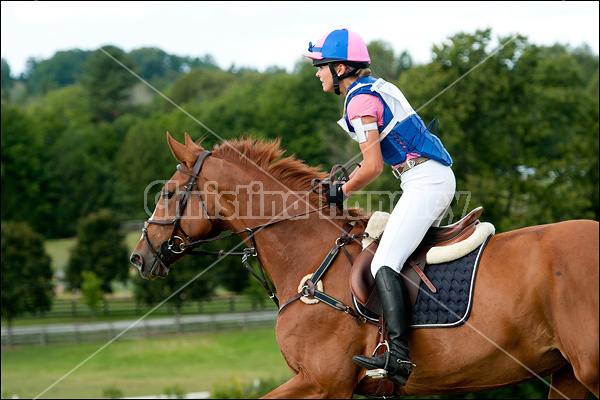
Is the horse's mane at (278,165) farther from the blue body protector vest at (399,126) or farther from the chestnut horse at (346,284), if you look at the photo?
the blue body protector vest at (399,126)

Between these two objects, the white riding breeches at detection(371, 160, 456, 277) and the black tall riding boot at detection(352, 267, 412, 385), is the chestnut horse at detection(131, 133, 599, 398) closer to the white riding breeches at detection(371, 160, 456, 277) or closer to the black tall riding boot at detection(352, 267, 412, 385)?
the black tall riding boot at detection(352, 267, 412, 385)

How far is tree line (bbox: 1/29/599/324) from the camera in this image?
2303 centimetres

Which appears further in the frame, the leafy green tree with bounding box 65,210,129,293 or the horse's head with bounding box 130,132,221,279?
the leafy green tree with bounding box 65,210,129,293

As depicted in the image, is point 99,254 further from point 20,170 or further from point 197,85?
point 197,85

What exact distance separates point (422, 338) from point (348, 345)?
1.90ft

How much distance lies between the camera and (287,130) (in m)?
51.1

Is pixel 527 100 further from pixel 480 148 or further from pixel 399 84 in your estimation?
pixel 399 84

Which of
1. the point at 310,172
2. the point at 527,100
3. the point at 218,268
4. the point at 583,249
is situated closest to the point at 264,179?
the point at 310,172

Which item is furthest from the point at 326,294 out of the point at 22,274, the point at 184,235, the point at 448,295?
the point at 22,274

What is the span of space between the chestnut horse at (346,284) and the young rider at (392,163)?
27 centimetres

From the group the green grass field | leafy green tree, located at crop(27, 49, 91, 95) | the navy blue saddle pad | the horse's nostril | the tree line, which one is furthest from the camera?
leafy green tree, located at crop(27, 49, 91, 95)

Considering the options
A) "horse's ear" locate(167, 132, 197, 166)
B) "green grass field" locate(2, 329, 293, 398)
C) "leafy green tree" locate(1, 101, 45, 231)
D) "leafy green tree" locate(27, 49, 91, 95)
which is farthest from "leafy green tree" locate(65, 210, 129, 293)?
"leafy green tree" locate(27, 49, 91, 95)

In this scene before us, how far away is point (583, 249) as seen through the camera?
4.07 meters

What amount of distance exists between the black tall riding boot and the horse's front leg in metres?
0.37
